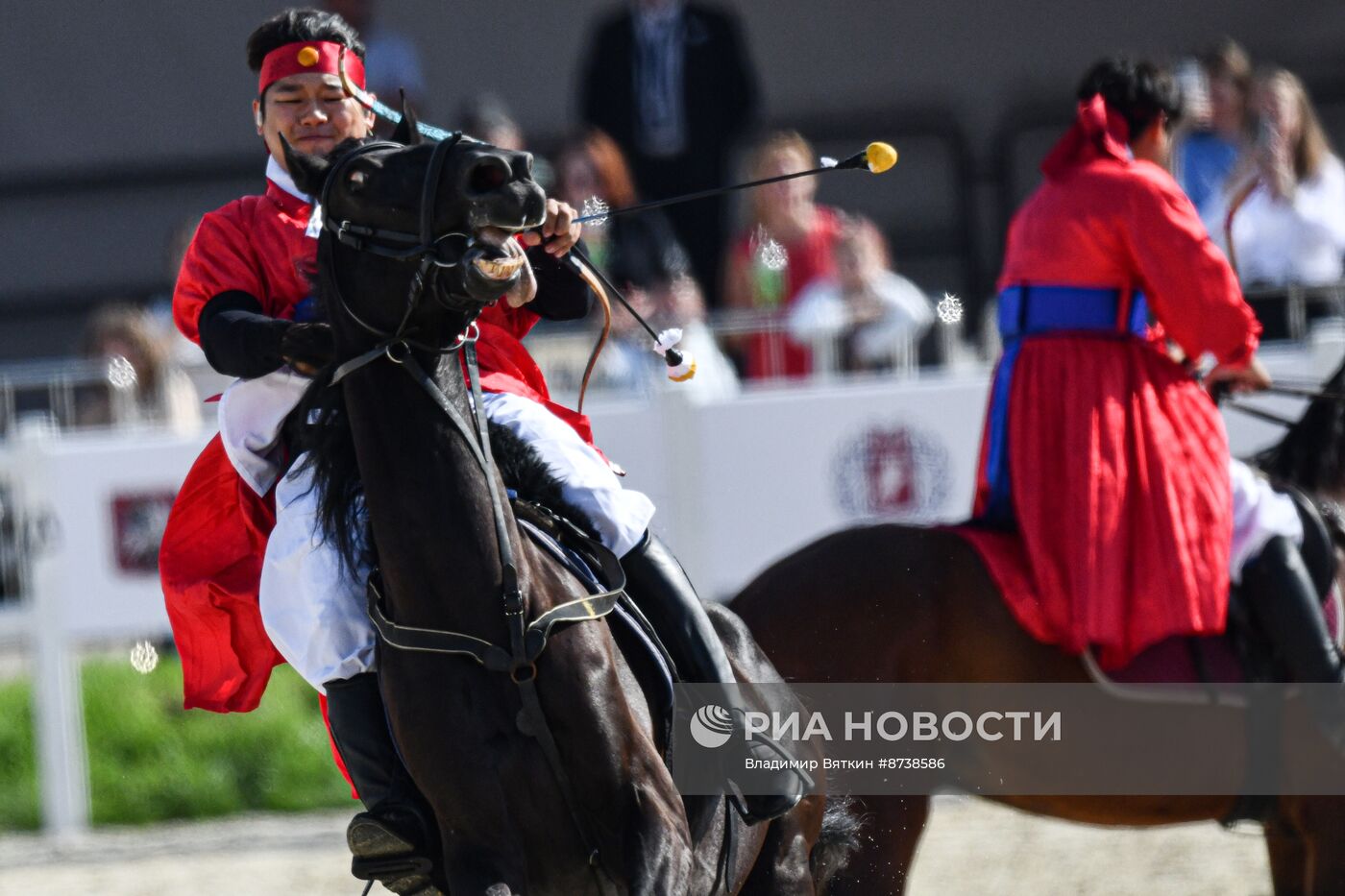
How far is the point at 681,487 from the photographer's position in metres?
8.04

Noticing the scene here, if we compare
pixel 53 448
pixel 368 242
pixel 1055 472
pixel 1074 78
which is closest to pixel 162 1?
pixel 53 448

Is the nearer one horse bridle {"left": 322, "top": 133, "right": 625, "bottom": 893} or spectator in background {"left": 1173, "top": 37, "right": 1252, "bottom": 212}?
horse bridle {"left": 322, "top": 133, "right": 625, "bottom": 893}

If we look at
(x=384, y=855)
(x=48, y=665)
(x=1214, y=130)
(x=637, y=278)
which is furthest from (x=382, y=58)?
(x=384, y=855)

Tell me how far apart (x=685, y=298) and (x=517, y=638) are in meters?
5.07

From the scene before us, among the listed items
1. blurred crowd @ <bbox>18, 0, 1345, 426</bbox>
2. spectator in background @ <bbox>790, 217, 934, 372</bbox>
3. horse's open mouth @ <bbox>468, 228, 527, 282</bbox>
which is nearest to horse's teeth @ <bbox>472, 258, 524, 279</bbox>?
horse's open mouth @ <bbox>468, 228, 527, 282</bbox>

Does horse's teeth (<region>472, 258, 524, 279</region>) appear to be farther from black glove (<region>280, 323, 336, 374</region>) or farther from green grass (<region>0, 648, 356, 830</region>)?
green grass (<region>0, 648, 356, 830</region>)

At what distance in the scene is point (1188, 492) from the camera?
17.3 ft

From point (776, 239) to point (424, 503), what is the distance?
561cm

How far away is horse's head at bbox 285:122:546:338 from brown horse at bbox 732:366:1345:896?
1927mm

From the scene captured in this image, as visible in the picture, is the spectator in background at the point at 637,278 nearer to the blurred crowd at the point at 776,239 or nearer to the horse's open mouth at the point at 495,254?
the blurred crowd at the point at 776,239

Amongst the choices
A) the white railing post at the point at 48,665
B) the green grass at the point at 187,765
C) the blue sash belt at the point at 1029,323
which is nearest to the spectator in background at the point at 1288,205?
the blue sash belt at the point at 1029,323

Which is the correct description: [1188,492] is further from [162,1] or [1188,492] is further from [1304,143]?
[162,1]

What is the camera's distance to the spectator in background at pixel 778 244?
864 centimetres

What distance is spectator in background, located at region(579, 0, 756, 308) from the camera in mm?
10609
